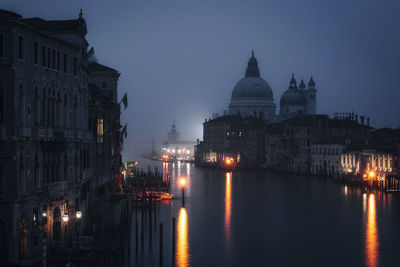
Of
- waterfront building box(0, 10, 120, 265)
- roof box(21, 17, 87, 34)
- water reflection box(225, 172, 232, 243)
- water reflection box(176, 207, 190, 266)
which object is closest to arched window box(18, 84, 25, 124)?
waterfront building box(0, 10, 120, 265)

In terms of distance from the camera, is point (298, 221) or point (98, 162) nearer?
point (98, 162)

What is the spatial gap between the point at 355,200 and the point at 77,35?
30199mm

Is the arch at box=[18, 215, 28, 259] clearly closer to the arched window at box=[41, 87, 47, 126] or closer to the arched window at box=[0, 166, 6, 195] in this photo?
the arched window at box=[0, 166, 6, 195]

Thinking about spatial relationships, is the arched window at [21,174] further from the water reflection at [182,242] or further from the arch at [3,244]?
the water reflection at [182,242]

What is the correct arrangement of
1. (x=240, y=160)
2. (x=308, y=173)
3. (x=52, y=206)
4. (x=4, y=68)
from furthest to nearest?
(x=240, y=160)
(x=308, y=173)
(x=52, y=206)
(x=4, y=68)

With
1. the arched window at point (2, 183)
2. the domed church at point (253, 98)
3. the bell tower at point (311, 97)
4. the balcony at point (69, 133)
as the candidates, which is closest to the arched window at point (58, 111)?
the balcony at point (69, 133)

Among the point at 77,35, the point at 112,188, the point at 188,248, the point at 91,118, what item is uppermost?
the point at 77,35

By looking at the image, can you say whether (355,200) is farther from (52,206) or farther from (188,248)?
(52,206)

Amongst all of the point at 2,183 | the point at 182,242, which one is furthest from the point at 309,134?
the point at 2,183

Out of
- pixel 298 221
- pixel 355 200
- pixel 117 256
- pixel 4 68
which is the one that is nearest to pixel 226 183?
pixel 355 200

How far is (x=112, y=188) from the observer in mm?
33469

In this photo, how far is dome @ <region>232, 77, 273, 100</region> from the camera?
139 metres

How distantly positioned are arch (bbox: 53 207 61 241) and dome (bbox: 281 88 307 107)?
107 metres

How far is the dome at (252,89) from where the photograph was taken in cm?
13900
